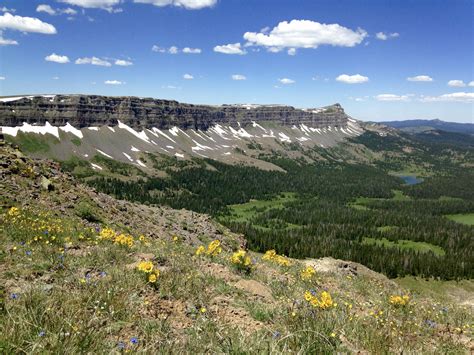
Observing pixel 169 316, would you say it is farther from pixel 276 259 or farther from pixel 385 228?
pixel 385 228

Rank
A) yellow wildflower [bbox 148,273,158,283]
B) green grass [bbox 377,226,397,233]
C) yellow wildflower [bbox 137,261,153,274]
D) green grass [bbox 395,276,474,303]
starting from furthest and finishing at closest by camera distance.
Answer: green grass [bbox 377,226,397,233]
green grass [bbox 395,276,474,303]
yellow wildflower [bbox 137,261,153,274]
yellow wildflower [bbox 148,273,158,283]

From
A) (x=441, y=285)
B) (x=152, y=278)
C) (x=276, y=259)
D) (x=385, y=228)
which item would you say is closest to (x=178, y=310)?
(x=152, y=278)

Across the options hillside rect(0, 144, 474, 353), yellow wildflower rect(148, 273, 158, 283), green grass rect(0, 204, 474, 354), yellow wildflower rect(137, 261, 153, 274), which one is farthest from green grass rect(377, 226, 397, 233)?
yellow wildflower rect(148, 273, 158, 283)

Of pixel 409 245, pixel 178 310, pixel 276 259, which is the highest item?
pixel 178 310

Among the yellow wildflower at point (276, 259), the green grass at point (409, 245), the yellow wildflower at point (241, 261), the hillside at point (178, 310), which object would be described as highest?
the hillside at point (178, 310)

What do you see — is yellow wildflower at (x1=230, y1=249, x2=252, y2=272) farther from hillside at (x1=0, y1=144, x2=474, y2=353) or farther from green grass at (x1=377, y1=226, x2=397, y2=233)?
green grass at (x1=377, y1=226, x2=397, y2=233)

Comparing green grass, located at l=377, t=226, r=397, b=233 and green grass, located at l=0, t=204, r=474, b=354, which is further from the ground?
green grass, located at l=0, t=204, r=474, b=354

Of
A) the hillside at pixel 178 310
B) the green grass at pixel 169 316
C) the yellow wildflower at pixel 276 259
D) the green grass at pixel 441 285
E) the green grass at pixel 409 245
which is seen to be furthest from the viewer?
the green grass at pixel 409 245

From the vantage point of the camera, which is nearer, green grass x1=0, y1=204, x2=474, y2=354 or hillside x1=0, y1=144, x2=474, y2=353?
green grass x1=0, y1=204, x2=474, y2=354

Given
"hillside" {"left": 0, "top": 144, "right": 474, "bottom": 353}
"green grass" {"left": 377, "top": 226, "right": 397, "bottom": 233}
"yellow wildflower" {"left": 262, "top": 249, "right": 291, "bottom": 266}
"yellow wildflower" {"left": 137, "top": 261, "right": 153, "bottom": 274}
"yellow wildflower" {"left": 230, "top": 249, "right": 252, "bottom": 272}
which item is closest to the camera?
"hillside" {"left": 0, "top": 144, "right": 474, "bottom": 353}

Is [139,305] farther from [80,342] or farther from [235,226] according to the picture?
[235,226]

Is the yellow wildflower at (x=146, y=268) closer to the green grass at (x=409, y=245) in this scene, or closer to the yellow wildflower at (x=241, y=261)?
the yellow wildflower at (x=241, y=261)

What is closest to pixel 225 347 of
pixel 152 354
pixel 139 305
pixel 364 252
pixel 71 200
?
pixel 152 354

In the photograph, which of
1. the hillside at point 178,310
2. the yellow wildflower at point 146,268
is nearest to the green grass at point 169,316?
the hillside at point 178,310
